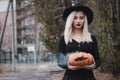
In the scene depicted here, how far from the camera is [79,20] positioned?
530 centimetres

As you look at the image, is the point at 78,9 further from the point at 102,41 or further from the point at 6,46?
the point at 6,46

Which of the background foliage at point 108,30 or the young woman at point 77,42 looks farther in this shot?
the background foliage at point 108,30

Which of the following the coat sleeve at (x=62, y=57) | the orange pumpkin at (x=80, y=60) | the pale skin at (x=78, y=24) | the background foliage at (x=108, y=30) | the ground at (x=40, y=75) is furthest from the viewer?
the ground at (x=40, y=75)

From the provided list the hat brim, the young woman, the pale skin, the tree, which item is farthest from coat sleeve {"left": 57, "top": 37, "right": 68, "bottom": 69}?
the tree

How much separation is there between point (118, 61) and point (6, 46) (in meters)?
70.5

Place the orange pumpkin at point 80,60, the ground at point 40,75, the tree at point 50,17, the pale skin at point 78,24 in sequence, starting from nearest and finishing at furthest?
Result: the orange pumpkin at point 80,60
the pale skin at point 78,24
the ground at point 40,75
the tree at point 50,17

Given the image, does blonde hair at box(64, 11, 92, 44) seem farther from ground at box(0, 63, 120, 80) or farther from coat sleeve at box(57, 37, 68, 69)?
ground at box(0, 63, 120, 80)

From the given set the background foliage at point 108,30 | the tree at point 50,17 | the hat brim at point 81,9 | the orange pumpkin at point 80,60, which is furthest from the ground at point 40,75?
the orange pumpkin at point 80,60

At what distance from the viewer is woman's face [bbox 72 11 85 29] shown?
5285 mm

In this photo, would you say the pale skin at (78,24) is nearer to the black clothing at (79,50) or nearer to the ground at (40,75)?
the black clothing at (79,50)

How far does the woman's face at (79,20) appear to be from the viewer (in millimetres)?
5285

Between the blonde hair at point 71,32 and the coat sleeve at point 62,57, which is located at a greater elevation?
the blonde hair at point 71,32

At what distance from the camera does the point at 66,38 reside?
5.34 metres

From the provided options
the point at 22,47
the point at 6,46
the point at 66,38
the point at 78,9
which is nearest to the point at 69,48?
the point at 66,38
